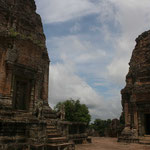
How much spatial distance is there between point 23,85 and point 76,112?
25395 millimetres

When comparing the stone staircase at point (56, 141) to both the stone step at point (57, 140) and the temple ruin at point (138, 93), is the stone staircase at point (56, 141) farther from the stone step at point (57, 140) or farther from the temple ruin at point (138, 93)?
the temple ruin at point (138, 93)

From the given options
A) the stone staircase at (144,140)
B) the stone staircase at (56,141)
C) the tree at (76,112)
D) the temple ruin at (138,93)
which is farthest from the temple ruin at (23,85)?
the tree at (76,112)

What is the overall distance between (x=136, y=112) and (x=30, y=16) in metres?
13.2

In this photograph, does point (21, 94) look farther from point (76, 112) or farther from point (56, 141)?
point (76, 112)

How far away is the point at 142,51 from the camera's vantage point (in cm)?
2098

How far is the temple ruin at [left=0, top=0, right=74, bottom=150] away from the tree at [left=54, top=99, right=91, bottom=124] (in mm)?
22518

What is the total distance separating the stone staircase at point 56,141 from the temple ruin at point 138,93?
29.4ft

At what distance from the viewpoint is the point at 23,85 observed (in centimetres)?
1385

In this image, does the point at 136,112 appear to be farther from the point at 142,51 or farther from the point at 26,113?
the point at 26,113

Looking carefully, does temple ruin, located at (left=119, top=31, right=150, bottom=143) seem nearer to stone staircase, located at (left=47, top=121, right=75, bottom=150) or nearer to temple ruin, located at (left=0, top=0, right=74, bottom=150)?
temple ruin, located at (left=0, top=0, right=74, bottom=150)

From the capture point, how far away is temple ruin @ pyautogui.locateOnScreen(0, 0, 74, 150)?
9.98 meters

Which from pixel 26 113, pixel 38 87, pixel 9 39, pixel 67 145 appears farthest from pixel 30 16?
pixel 67 145

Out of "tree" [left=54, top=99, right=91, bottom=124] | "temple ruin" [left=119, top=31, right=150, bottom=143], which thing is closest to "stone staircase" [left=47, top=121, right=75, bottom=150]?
"temple ruin" [left=119, top=31, right=150, bottom=143]

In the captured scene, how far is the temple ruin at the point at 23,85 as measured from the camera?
9984mm
